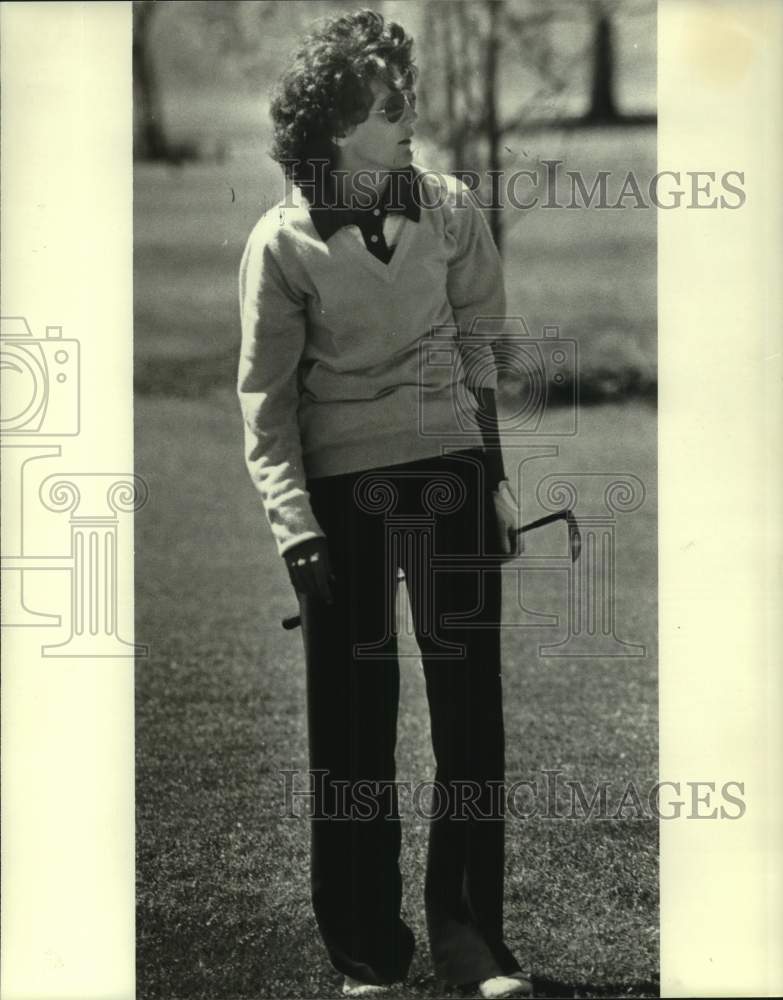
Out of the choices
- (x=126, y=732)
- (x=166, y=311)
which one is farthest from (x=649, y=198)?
(x=126, y=732)

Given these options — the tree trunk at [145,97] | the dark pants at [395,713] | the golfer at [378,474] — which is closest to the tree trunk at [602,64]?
the golfer at [378,474]

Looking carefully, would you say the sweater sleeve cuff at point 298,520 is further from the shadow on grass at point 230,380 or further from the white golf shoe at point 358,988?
the white golf shoe at point 358,988

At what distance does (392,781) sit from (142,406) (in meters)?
1.26

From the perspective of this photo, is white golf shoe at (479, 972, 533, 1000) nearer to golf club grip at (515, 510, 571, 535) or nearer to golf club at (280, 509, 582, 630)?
golf club at (280, 509, 582, 630)

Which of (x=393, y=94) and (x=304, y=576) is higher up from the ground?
(x=393, y=94)

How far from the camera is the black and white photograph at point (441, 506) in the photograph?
421 centimetres

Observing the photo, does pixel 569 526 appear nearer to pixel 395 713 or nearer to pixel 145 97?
pixel 395 713

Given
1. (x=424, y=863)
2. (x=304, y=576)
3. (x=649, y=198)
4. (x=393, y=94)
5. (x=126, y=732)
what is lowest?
(x=424, y=863)

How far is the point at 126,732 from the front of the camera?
432 cm

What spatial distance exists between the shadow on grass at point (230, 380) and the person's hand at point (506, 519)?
0.25 meters

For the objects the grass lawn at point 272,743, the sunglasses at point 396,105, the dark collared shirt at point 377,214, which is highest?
the sunglasses at point 396,105

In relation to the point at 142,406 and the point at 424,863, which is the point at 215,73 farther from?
the point at 424,863

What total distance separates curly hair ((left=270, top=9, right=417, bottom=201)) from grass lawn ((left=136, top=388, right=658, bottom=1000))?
0.41 meters

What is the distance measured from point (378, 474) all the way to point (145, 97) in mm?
1256
